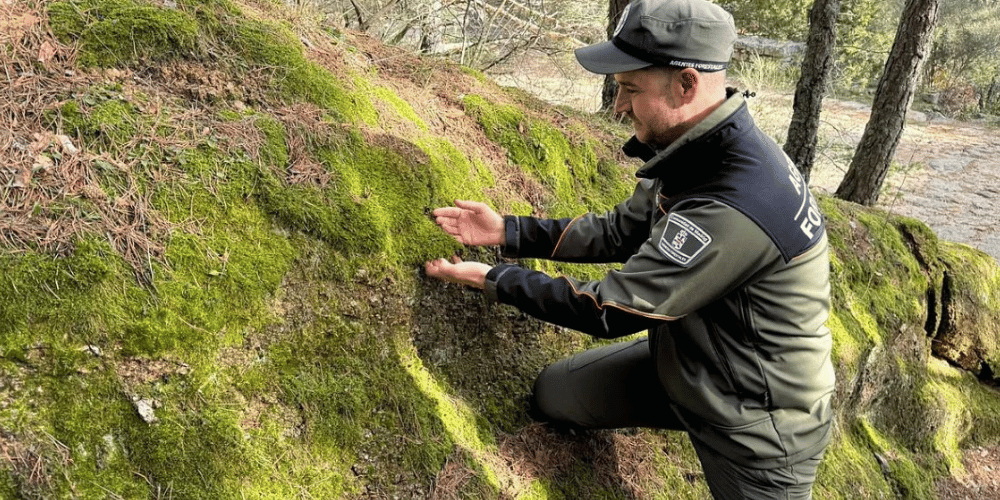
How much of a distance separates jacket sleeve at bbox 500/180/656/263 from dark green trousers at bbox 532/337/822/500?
554mm

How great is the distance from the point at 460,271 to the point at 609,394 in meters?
1.06

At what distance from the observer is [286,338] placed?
2.65 m

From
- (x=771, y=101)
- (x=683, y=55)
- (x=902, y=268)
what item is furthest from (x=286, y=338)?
(x=771, y=101)

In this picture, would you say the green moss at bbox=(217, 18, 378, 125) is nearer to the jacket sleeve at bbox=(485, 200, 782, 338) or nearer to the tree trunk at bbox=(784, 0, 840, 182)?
the jacket sleeve at bbox=(485, 200, 782, 338)

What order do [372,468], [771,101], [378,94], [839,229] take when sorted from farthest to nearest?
[771,101], [839,229], [378,94], [372,468]

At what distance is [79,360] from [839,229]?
6.12 m

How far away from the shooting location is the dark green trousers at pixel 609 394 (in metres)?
3.12

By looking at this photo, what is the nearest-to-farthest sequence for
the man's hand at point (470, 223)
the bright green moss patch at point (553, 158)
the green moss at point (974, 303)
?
1. the man's hand at point (470, 223)
2. the bright green moss patch at point (553, 158)
3. the green moss at point (974, 303)

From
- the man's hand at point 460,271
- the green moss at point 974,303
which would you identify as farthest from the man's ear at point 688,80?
the green moss at point 974,303

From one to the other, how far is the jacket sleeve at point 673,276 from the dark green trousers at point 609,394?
0.78 meters

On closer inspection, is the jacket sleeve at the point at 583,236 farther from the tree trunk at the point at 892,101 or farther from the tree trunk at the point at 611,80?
the tree trunk at the point at 892,101

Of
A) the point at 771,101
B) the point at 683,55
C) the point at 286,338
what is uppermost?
the point at 683,55

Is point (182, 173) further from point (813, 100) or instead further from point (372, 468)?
point (813, 100)

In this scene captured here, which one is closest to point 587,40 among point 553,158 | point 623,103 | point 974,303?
point 553,158
